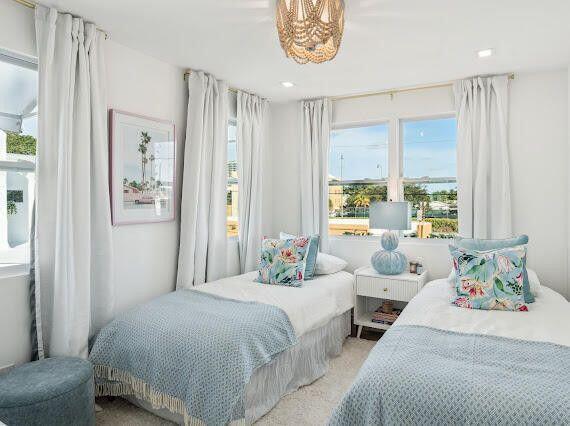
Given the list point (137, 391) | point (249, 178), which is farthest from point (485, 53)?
point (137, 391)

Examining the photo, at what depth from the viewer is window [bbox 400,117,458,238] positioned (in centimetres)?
379

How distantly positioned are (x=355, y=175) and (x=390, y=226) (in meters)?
0.91

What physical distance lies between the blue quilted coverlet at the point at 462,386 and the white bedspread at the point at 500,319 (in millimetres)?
167

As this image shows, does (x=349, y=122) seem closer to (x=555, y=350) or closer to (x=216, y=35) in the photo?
(x=216, y=35)

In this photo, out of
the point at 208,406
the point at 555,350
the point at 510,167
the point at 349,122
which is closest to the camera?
the point at 555,350

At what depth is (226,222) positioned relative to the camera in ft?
12.2

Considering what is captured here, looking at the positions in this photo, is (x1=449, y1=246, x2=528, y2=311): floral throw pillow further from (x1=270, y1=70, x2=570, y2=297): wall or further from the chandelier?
the chandelier

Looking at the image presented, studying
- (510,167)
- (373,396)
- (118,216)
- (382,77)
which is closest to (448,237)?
(510,167)

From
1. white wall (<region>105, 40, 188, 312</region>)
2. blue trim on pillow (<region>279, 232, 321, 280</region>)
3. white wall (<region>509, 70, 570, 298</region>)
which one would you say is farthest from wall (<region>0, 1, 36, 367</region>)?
white wall (<region>509, 70, 570, 298</region>)

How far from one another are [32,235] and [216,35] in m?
1.73

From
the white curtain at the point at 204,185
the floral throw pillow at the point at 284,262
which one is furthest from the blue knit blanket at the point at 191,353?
→ the white curtain at the point at 204,185

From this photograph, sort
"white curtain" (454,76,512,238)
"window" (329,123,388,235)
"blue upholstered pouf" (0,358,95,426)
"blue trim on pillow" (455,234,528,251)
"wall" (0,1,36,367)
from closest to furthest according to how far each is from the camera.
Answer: "blue upholstered pouf" (0,358,95,426)
"wall" (0,1,36,367)
"blue trim on pillow" (455,234,528,251)
"white curtain" (454,76,512,238)
"window" (329,123,388,235)

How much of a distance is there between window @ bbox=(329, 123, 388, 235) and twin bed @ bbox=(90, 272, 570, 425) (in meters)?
1.28

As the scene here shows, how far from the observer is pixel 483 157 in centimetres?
341
